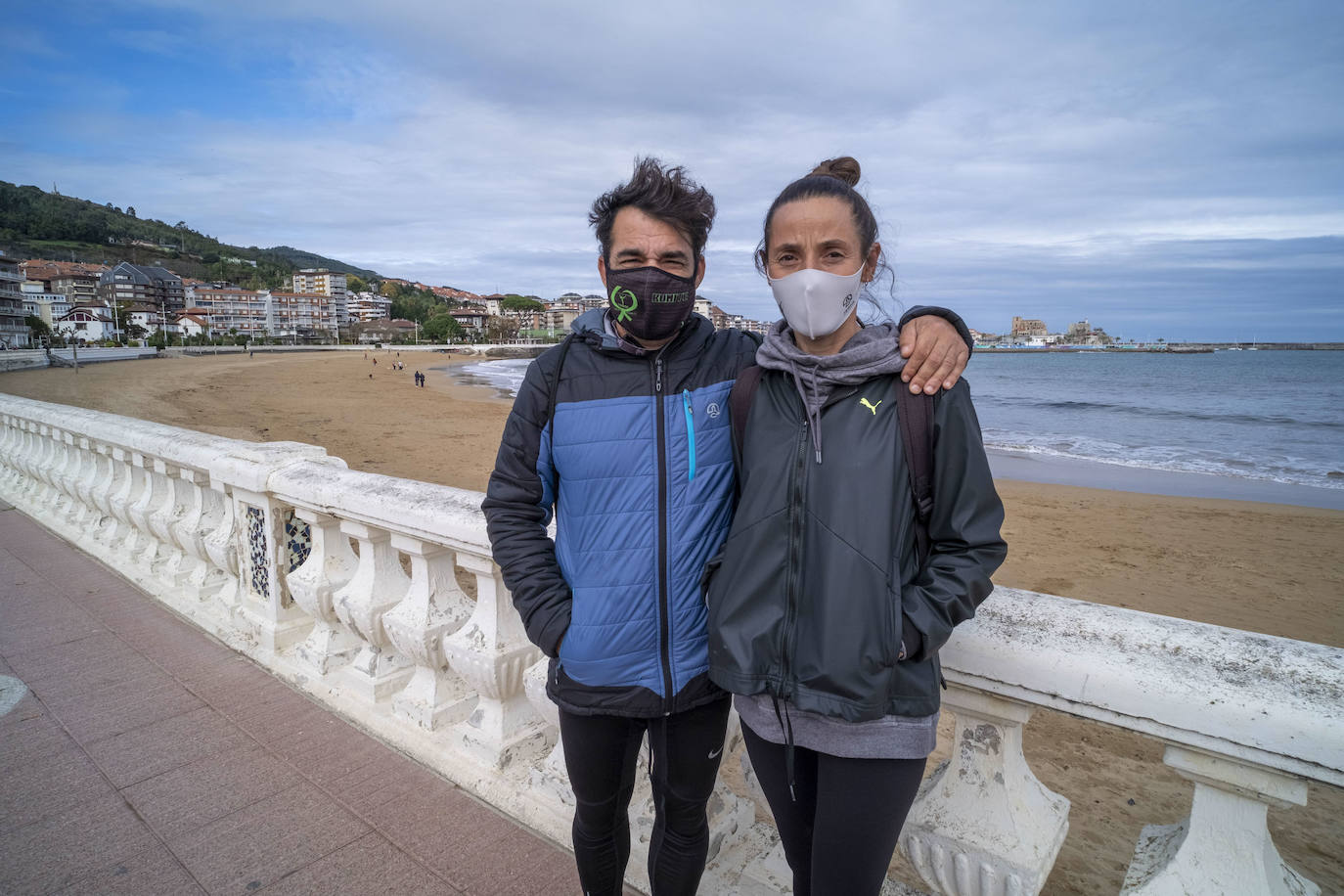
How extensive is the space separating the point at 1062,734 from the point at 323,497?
4.41 meters

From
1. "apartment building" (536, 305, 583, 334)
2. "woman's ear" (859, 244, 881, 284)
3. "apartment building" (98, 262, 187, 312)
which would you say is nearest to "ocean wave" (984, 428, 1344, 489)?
"woman's ear" (859, 244, 881, 284)

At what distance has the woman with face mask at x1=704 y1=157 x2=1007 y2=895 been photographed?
1241 millimetres

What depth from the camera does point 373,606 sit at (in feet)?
8.58

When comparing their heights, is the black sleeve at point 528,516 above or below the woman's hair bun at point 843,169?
below

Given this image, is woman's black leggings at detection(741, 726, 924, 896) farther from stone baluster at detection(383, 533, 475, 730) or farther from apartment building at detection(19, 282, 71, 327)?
apartment building at detection(19, 282, 71, 327)

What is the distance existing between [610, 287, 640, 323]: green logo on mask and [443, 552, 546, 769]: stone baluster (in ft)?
3.11

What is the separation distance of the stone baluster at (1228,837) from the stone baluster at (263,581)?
10.5 feet

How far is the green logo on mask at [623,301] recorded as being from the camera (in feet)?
5.33

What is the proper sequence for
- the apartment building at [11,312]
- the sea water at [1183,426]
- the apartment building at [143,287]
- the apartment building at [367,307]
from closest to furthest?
the sea water at [1183,426] → the apartment building at [11,312] → the apartment building at [143,287] → the apartment building at [367,307]

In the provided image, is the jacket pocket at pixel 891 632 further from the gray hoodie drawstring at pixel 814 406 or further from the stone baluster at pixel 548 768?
the stone baluster at pixel 548 768

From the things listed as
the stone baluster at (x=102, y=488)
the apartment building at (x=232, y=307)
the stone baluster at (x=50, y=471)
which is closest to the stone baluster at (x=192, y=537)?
the stone baluster at (x=102, y=488)

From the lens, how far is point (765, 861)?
1.92m

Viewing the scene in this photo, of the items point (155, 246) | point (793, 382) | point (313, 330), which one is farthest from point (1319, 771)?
point (155, 246)

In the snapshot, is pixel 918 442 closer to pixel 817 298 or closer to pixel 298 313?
pixel 817 298
